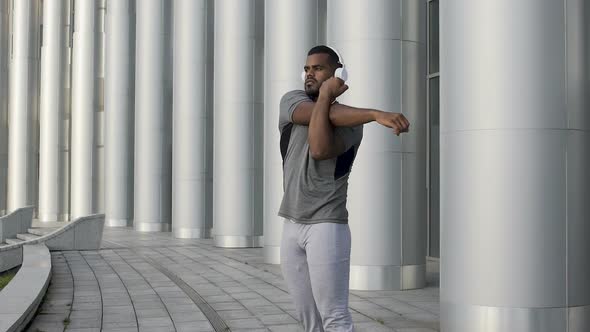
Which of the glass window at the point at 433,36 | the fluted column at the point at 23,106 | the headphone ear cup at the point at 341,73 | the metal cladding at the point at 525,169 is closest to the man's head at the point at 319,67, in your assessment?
the headphone ear cup at the point at 341,73

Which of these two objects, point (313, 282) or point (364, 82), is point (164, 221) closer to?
point (364, 82)

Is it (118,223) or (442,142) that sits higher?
(442,142)

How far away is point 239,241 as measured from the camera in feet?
60.9

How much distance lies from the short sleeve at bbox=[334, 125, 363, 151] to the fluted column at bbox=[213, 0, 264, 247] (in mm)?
14694

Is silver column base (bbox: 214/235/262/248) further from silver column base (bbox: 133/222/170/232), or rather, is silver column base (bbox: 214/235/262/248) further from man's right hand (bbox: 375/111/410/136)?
man's right hand (bbox: 375/111/410/136)

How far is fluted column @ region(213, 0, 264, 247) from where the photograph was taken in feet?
60.8

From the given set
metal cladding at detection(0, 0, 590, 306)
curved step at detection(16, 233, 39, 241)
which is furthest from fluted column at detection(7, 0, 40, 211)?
metal cladding at detection(0, 0, 590, 306)

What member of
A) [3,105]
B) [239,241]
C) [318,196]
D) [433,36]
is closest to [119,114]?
[3,105]

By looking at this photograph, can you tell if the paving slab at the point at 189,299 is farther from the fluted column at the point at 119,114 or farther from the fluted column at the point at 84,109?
the fluted column at the point at 84,109

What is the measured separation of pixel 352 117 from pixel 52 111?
32515 mm

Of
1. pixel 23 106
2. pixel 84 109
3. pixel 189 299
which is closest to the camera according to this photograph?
pixel 189 299

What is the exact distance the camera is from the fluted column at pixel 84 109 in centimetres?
3259

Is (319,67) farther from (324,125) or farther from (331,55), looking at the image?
(324,125)

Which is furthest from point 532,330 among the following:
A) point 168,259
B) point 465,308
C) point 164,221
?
point 164,221
